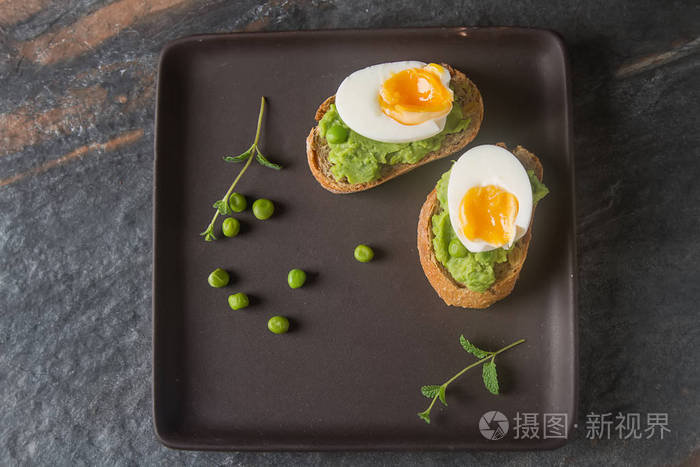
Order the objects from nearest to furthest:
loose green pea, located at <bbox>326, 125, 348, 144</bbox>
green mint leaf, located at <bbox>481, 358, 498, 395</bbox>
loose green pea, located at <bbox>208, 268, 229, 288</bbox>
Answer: loose green pea, located at <bbox>326, 125, 348, 144</bbox> < green mint leaf, located at <bbox>481, 358, 498, 395</bbox> < loose green pea, located at <bbox>208, 268, 229, 288</bbox>

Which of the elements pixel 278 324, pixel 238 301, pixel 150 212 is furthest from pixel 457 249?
pixel 150 212

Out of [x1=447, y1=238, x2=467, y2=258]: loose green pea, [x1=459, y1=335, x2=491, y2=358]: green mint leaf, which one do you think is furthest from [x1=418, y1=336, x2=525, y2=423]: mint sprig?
[x1=447, y1=238, x2=467, y2=258]: loose green pea

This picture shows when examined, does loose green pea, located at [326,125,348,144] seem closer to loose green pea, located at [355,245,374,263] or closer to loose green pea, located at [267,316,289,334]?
loose green pea, located at [355,245,374,263]

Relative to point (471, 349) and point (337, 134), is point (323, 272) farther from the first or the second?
point (471, 349)

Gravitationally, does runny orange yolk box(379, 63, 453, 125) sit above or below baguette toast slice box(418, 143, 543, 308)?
above

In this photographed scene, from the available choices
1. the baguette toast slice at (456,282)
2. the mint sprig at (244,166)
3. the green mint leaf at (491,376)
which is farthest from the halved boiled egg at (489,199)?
the mint sprig at (244,166)

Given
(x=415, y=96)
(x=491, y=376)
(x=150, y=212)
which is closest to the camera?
(x=415, y=96)

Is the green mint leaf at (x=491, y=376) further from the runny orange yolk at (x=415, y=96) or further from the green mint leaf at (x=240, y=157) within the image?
the green mint leaf at (x=240, y=157)
